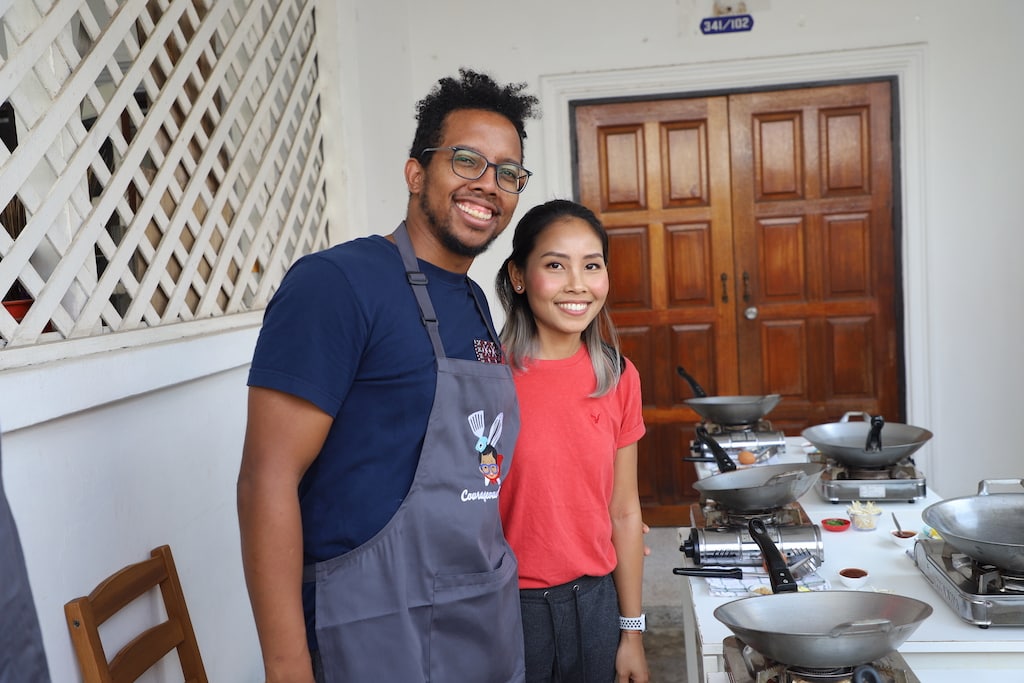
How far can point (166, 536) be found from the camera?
2.00 meters

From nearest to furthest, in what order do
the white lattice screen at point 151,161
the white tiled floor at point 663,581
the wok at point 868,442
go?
the white lattice screen at point 151,161
the wok at point 868,442
the white tiled floor at point 663,581

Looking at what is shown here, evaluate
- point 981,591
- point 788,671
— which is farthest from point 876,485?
point 788,671

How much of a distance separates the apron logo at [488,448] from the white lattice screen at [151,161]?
82 centimetres

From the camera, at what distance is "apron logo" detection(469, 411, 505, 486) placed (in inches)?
54.1

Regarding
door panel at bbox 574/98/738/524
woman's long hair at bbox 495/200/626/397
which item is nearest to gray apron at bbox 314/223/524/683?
woman's long hair at bbox 495/200/626/397

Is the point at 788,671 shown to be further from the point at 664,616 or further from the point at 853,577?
the point at 664,616

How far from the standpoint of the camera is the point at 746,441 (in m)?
2.85

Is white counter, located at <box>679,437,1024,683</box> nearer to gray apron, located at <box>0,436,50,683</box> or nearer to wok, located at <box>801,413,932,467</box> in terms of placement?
wok, located at <box>801,413,932,467</box>

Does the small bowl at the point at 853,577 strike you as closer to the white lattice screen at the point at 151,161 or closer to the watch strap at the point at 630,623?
the watch strap at the point at 630,623

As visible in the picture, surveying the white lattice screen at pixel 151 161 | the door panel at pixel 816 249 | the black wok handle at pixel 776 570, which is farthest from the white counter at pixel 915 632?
the door panel at pixel 816 249

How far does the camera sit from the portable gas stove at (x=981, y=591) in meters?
1.43

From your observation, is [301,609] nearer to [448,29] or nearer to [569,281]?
[569,281]

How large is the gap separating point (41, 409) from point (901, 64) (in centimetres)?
400

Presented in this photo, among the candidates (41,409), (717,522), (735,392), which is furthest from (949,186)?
(41,409)
